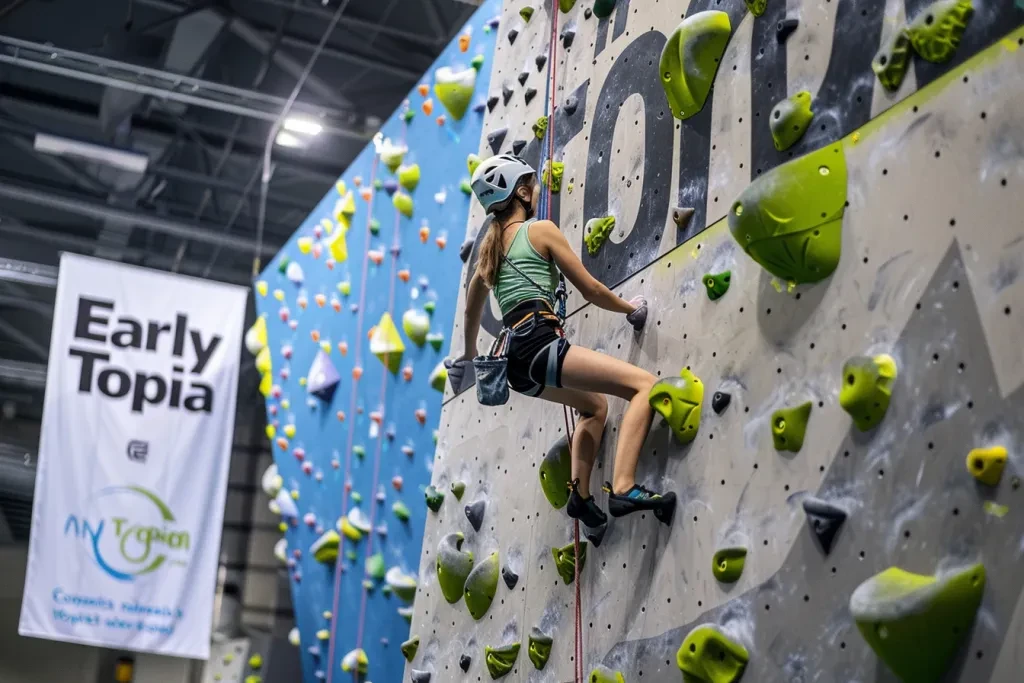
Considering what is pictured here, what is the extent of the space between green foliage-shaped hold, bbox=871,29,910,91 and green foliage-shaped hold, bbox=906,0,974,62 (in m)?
0.04

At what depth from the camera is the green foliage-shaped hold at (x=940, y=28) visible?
219 cm

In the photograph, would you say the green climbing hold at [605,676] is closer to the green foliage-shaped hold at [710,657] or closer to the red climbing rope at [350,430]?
the green foliage-shaped hold at [710,657]

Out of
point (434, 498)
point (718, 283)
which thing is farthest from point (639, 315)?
point (434, 498)

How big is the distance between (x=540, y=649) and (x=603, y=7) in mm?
1986

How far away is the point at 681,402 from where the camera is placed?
2852 millimetres

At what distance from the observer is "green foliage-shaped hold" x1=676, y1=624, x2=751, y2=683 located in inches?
A: 99.7

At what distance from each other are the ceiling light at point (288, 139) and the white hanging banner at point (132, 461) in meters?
2.89

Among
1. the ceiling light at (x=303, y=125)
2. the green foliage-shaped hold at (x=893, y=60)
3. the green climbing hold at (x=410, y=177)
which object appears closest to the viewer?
the green foliage-shaped hold at (x=893, y=60)

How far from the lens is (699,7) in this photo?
10.5ft

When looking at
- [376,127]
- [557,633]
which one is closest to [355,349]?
[557,633]

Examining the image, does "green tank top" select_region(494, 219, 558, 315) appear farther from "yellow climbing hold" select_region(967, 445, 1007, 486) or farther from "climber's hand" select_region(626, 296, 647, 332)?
"yellow climbing hold" select_region(967, 445, 1007, 486)

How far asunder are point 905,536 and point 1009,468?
10.4 inches

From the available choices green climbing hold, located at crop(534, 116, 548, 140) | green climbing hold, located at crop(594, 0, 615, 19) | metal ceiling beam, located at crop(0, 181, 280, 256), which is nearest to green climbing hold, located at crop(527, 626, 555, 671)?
green climbing hold, located at crop(534, 116, 548, 140)

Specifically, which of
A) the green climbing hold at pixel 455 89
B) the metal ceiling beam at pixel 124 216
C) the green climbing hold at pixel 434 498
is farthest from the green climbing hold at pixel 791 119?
the metal ceiling beam at pixel 124 216
